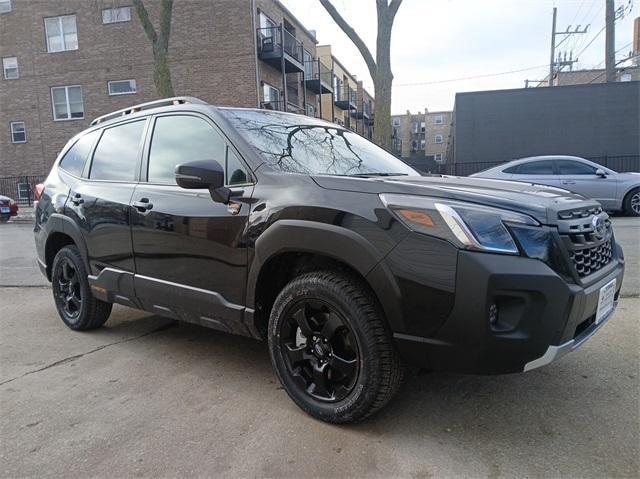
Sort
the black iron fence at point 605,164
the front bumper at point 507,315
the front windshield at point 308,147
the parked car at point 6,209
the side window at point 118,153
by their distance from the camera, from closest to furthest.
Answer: the front bumper at point 507,315 < the front windshield at point 308,147 < the side window at point 118,153 < the parked car at point 6,209 < the black iron fence at point 605,164

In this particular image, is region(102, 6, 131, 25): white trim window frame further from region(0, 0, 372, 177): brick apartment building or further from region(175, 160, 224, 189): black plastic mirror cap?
region(175, 160, 224, 189): black plastic mirror cap

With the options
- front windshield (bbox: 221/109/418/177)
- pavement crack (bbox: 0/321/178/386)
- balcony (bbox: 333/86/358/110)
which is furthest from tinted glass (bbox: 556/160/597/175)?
balcony (bbox: 333/86/358/110)

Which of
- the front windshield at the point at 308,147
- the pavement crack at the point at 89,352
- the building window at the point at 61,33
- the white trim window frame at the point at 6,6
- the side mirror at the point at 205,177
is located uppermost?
the white trim window frame at the point at 6,6

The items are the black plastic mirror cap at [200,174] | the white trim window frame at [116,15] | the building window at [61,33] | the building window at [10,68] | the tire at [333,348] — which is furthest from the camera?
the building window at [10,68]

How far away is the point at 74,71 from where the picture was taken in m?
22.6

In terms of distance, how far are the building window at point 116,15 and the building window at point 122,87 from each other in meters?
2.60

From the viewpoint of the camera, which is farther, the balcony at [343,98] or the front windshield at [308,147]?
the balcony at [343,98]

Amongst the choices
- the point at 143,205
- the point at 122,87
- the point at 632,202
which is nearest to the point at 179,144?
the point at 143,205

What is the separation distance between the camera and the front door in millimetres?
2904

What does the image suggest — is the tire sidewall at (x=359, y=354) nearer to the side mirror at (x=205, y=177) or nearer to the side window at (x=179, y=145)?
the side mirror at (x=205, y=177)

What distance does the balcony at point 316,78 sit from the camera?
28.1 m

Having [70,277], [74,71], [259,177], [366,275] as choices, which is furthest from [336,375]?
[74,71]

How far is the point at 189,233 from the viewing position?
3.09 m

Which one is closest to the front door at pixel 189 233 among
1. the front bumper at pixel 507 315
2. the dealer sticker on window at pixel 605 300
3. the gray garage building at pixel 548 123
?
the front bumper at pixel 507 315
